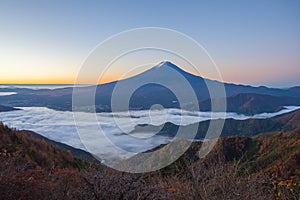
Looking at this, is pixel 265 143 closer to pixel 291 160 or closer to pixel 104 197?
pixel 291 160

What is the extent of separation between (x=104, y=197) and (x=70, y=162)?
65.5 ft

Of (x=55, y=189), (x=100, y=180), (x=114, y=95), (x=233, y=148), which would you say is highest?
(x=114, y=95)

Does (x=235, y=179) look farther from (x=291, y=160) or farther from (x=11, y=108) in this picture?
(x=11, y=108)

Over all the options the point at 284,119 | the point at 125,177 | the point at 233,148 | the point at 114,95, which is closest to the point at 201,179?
the point at 125,177

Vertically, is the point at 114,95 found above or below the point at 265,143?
above

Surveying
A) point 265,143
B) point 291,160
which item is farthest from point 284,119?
point 291,160

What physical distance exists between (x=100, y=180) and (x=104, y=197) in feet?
1.47

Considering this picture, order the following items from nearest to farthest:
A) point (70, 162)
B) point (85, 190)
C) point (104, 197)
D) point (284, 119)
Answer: point (104, 197), point (85, 190), point (70, 162), point (284, 119)

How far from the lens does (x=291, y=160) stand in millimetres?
41531

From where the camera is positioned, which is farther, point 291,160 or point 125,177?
point 291,160

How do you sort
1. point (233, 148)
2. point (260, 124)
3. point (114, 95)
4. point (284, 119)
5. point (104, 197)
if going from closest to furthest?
1. point (104, 197)
2. point (114, 95)
3. point (233, 148)
4. point (260, 124)
5. point (284, 119)

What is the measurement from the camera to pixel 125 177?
6848 mm

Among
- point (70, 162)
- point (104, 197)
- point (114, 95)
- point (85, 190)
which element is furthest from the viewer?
point (70, 162)

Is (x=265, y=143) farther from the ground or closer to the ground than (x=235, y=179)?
closer to the ground
